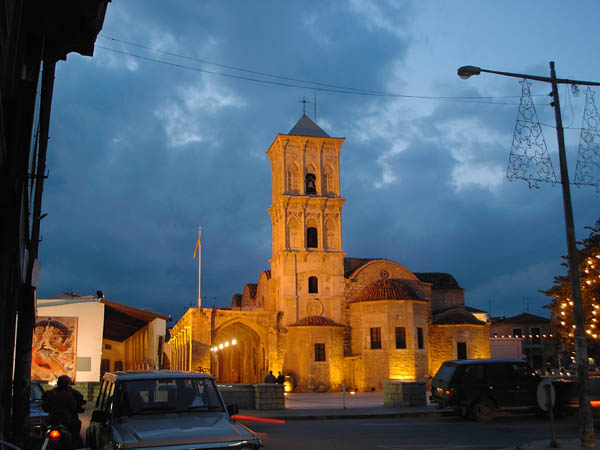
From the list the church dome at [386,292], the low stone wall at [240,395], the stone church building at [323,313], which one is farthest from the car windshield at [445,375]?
the church dome at [386,292]

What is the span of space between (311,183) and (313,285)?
25.5 feet

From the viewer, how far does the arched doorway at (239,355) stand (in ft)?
142

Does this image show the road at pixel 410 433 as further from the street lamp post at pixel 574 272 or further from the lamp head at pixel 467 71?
the lamp head at pixel 467 71

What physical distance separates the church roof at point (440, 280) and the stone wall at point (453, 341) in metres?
5.99

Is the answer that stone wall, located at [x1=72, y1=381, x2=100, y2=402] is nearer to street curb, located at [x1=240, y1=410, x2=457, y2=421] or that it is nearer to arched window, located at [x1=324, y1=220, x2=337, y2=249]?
street curb, located at [x1=240, y1=410, x2=457, y2=421]

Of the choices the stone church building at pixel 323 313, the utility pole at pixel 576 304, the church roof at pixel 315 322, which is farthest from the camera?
the church roof at pixel 315 322

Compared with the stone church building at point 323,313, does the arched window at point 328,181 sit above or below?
above

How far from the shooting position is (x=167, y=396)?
7406 mm

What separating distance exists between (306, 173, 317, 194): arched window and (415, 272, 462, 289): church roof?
1304 centimetres

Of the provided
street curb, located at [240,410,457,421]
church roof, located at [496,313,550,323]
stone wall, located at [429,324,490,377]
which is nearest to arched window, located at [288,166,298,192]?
stone wall, located at [429,324,490,377]

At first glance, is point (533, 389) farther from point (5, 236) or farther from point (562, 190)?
point (5, 236)

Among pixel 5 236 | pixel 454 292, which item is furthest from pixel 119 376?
pixel 454 292

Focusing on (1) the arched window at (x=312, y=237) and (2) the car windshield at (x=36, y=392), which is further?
(1) the arched window at (x=312, y=237)

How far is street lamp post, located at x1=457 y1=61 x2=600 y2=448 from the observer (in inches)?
428
